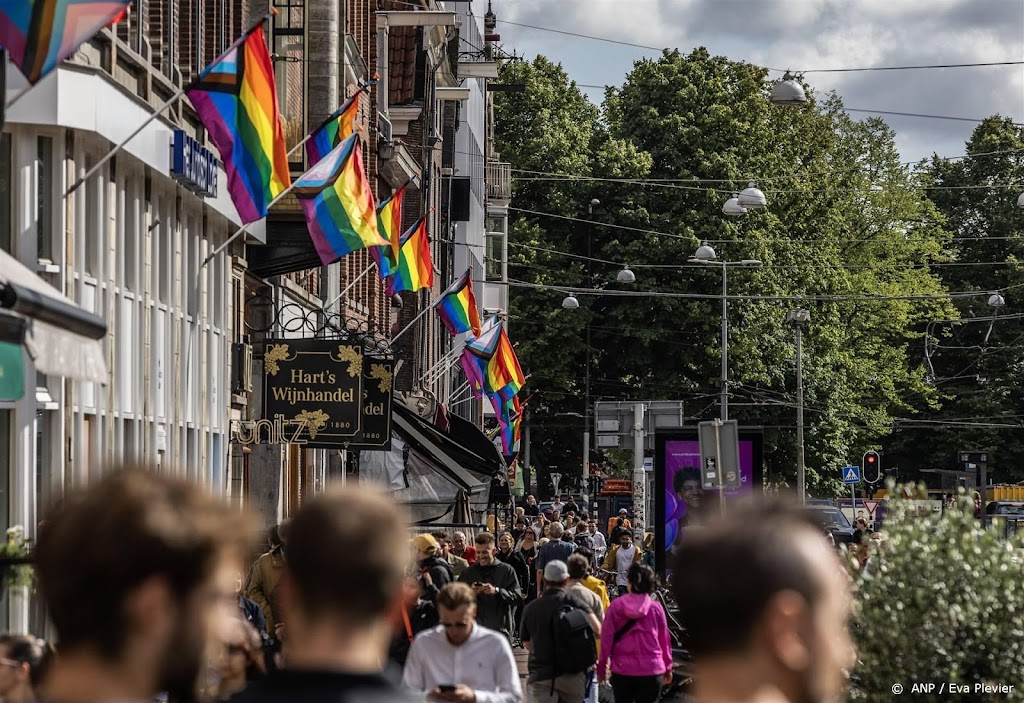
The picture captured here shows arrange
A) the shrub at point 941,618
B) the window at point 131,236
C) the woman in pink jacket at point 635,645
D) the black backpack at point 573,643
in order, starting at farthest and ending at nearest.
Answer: the window at point 131,236 → the black backpack at point 573,643 → the woman in pink jacket at point 635,645 → the shrub at point 941,618

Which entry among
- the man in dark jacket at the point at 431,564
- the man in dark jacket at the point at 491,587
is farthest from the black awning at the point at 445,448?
the man in dark jacket at the point at 491,587

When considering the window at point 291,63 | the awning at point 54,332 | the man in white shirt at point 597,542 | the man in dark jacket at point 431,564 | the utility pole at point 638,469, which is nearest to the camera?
the awning at point 54,332

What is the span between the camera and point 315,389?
20625mm

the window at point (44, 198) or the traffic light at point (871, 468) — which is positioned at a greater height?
the window at point (44, 198)

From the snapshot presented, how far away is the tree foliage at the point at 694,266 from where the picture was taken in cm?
5709

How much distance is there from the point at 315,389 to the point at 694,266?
119ft

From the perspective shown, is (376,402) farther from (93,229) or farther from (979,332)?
(979,332)

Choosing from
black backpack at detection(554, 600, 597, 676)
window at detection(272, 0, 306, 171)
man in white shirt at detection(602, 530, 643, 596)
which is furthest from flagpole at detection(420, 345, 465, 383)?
black backpack at detection(554, 600, 597, 676)

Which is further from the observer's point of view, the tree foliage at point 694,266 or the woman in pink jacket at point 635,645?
the tree foliage at point 694,266

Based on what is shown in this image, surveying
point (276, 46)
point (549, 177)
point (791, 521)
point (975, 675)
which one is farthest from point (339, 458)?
point (549, 177)

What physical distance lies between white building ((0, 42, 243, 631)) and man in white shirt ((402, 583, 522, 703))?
9.68 ft

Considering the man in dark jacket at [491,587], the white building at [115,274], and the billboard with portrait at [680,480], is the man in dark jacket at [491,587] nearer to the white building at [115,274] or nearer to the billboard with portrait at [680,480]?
the white building at [115,274]

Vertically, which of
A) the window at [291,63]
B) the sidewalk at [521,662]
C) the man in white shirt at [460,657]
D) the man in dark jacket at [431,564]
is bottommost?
the sidewalk at [521,662]

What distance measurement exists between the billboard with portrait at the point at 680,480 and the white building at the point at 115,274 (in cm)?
486
